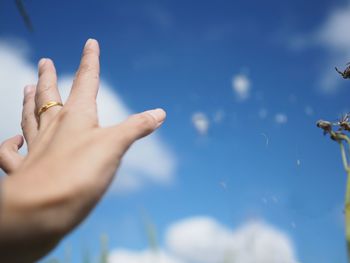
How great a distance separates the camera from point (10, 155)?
257cm

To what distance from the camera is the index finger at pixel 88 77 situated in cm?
184

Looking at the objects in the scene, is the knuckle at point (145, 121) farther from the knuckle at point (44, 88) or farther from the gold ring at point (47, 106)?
the knuckle at point (44, 88)

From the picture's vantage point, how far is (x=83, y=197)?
1213 mm

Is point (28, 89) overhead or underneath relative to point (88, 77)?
overhead

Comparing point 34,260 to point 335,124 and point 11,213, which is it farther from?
point 335,124

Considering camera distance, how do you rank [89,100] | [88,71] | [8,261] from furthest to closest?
[88,71]
[89,100]
[8,261]

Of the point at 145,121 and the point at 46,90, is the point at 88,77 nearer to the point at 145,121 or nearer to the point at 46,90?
the point at 145,121

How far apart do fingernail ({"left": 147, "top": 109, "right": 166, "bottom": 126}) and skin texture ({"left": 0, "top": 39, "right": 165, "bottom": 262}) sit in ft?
0.53

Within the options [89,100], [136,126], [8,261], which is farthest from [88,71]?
[8,261]

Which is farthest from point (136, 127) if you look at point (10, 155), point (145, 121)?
point (10, 155)

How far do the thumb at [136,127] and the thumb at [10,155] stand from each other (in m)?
0.90

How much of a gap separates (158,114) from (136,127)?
392mm

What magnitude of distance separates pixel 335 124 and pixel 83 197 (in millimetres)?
1570

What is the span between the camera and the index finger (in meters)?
1.84
